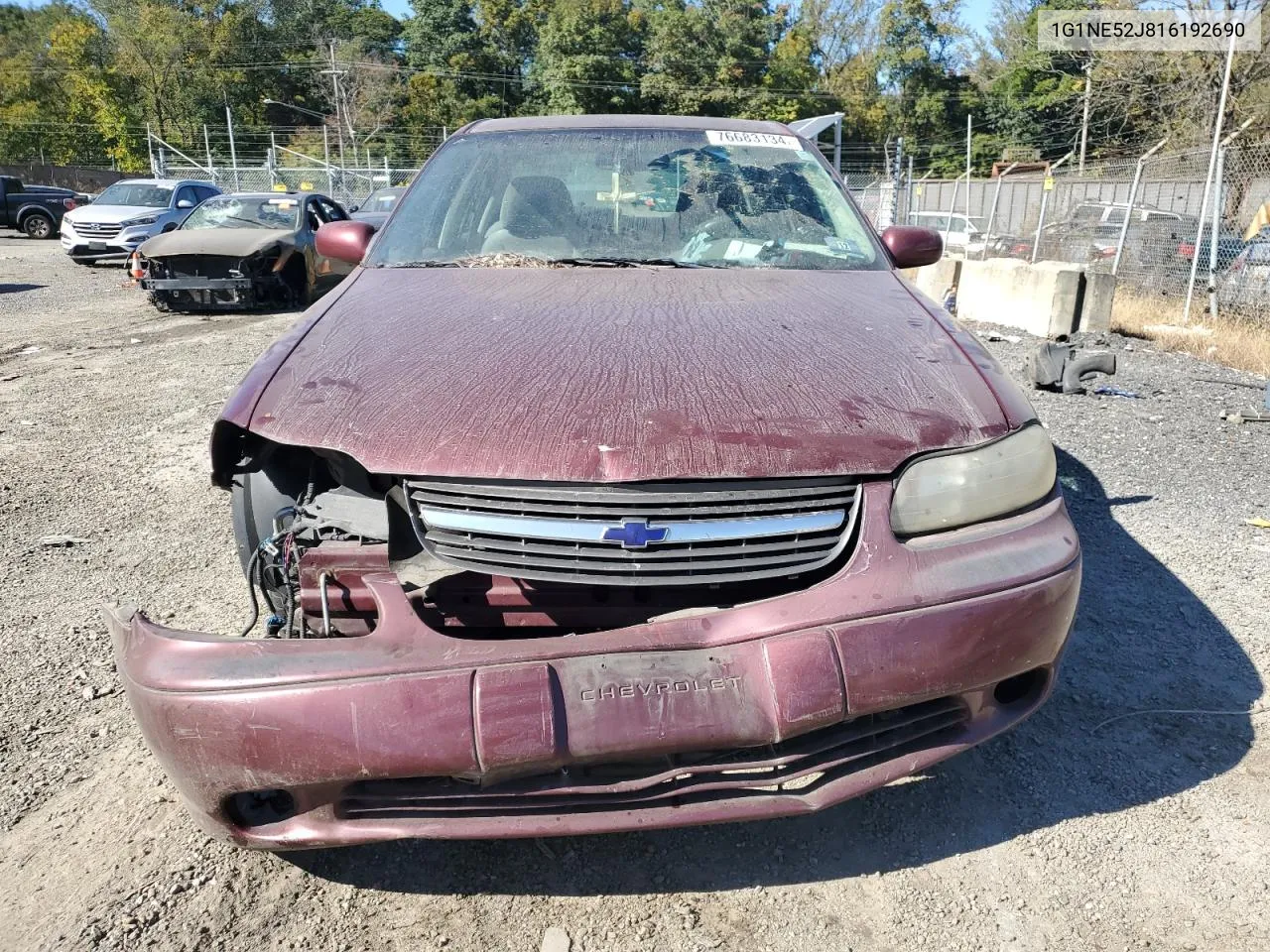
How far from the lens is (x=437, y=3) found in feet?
200

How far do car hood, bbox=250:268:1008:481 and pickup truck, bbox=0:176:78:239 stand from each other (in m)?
25.0

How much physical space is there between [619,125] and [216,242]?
8351 mm

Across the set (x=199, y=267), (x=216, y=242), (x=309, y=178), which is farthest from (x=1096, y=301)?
(x=309, y=178)

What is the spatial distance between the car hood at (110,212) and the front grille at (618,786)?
17.4 meters

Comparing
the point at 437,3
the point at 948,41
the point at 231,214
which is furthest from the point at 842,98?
the point at 231,214

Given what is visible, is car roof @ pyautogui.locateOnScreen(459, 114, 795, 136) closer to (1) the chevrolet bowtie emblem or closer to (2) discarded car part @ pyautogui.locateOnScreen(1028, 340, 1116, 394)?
(1) the chevrolet bowtie emblem

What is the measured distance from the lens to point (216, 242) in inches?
408

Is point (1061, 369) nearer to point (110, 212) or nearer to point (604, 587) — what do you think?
point (604, 587)

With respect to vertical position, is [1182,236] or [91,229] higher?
[1182,236]

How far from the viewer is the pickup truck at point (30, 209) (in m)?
22.5

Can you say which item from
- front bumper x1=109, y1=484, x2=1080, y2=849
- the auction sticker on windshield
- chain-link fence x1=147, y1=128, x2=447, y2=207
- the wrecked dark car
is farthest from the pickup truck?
front bumper x1=109, y1=484, x2=1080, y2=849

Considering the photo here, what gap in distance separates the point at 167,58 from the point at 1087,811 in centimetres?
6002

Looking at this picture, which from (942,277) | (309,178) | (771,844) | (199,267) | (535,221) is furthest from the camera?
(309,178)

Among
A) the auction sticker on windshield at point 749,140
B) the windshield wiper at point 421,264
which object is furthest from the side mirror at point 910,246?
the windshield wiper at point 421,264
